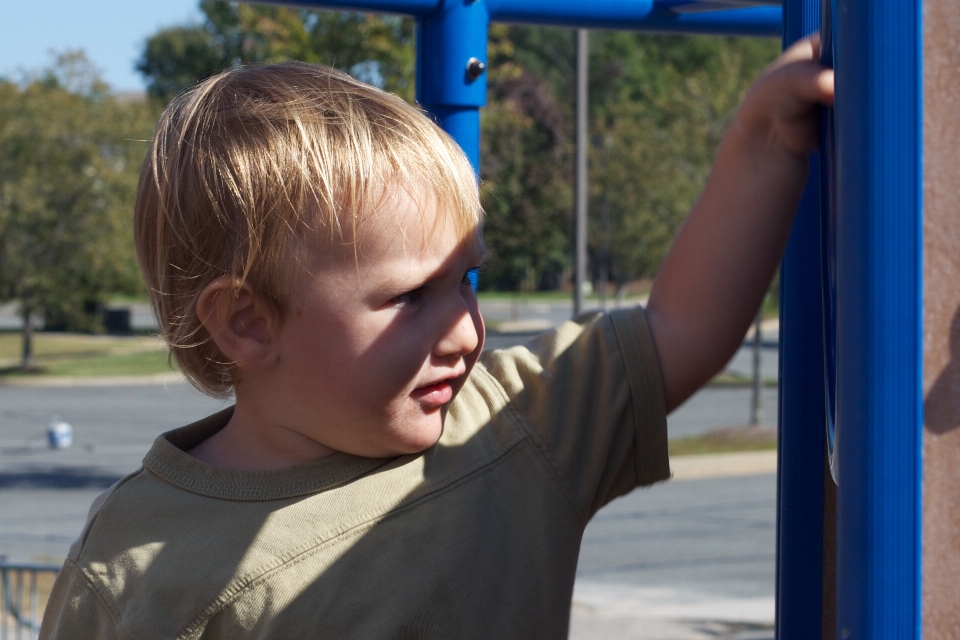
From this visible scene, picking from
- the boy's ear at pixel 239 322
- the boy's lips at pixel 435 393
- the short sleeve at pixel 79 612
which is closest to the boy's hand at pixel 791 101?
the boy's lips at pixel 435 393

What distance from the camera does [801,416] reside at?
3.20ft

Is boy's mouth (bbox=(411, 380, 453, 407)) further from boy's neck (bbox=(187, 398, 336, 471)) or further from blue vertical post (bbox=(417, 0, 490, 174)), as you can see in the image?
blue vertical post (bbox=(417, 0, 490, 174))

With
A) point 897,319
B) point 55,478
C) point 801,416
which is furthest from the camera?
point 55,478

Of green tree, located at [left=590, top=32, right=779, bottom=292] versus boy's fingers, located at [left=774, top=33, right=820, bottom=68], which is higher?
boy's fingers, located at [left=774, top=33, right=820, bottom=68]

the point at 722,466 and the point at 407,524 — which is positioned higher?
the point at 407,524

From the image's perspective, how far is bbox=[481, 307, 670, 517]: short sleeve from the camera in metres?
1.09

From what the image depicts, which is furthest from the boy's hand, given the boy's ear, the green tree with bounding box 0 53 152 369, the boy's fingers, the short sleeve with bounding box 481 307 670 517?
the green tree with bounding box 0 53 152 369

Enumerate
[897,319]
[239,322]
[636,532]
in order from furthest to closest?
[636,532] < [239,322] < [897,319]

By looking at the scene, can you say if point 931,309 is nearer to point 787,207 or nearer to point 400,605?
point 787,207

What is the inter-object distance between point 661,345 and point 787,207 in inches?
7.5

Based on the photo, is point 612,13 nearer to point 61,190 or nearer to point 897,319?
point 897,319

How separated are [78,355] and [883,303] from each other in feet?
72.2

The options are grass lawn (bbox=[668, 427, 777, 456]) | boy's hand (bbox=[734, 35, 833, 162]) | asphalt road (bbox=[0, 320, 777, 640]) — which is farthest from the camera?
grass lawn (bbox=[668, 427, 777, 456])

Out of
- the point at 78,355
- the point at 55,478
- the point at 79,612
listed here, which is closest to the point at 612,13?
the point at 79,612
